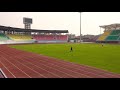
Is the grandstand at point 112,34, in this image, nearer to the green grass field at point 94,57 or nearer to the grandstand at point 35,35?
the grandstand at point 35,35

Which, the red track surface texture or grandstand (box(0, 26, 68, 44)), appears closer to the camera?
the red track surface texture

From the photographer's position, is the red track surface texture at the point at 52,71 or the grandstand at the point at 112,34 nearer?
the red track surface texture at the point at 52,71

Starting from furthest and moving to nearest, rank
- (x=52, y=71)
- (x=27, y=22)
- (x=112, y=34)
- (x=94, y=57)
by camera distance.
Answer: (x=27, y=22), (x=112, y=34), (x=94, y=57), (x=52, y=71)

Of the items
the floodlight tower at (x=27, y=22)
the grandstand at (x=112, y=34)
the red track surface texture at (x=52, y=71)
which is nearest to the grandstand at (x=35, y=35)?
the floodlight tower at (x=27, y=22)

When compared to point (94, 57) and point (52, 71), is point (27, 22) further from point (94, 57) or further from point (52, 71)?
point (52, 71)

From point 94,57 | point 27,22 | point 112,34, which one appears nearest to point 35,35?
point 27,22

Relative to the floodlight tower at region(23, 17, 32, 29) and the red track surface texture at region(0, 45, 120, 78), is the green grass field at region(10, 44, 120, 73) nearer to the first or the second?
the red track surface texture at region(0, 45, 120, 78)

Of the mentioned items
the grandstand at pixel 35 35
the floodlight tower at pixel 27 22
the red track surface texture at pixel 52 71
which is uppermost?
the floodlight tower at pixel 27 22

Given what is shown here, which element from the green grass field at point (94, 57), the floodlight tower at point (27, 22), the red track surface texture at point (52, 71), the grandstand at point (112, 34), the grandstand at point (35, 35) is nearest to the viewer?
the red track surface texture at point (52, 71)

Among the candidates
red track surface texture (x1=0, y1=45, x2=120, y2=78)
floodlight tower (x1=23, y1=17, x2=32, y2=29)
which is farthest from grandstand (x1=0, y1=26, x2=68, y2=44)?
red track surface texture (x1=0, y1=45, x2=120, y2=78)

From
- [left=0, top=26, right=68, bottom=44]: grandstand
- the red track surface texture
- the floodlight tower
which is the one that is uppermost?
the floodlight tower
